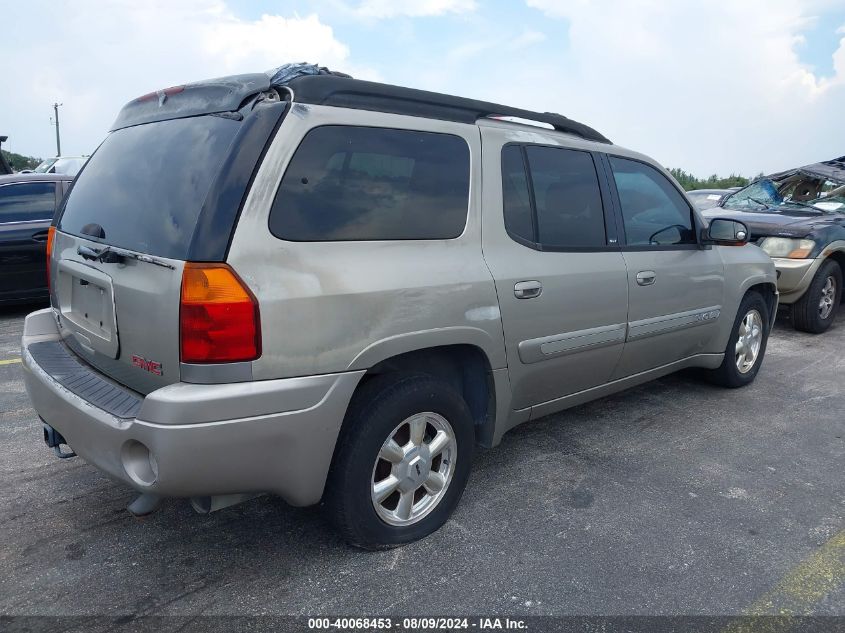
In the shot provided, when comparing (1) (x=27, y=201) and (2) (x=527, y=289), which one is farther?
(1) (x=27, y=201)

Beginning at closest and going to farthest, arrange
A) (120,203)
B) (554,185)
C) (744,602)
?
(744,602) < (120,203) < (554,185)

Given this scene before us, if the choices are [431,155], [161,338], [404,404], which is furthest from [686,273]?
[161,338]

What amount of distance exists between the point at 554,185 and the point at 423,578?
6.41ft

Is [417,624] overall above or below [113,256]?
below

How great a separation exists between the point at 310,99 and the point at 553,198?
1.41 m

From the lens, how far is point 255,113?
2.34 meters

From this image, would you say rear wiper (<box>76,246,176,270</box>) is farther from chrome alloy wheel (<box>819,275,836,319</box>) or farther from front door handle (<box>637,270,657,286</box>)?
chrome alloy wheel (<box>819,275,836,319</box>)

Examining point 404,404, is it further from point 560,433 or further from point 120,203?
point 560,433

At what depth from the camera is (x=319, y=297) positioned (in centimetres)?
231

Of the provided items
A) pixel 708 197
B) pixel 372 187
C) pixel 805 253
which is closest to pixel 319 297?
pixel 372 187

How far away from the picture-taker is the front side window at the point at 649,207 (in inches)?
149

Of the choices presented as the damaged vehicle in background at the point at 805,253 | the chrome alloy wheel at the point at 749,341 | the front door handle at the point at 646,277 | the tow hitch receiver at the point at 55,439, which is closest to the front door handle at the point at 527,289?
the front door handle at the point at 646,277

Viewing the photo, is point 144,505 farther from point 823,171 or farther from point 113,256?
point 823,171

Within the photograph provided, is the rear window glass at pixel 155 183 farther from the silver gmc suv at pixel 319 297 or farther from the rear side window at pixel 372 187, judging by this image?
the rear side window at pixel 372 187
